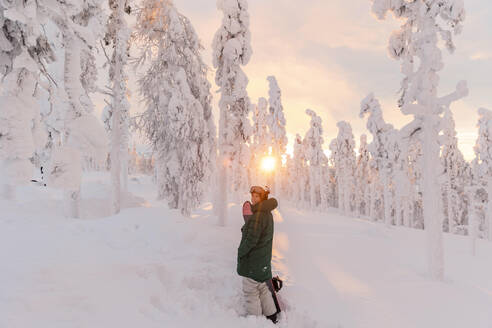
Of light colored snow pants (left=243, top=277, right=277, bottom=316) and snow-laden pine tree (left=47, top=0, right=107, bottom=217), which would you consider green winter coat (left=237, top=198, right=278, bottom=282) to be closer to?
light colored snow pants (left=243, top=277, right=277, bottom=316)

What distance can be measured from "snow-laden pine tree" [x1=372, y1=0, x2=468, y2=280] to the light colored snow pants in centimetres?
708

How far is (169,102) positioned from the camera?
12586mm

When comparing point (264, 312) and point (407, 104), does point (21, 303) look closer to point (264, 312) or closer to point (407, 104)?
point (264, 312)

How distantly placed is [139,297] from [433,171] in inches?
364

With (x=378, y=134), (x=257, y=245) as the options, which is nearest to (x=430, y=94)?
(x=257, y=245)

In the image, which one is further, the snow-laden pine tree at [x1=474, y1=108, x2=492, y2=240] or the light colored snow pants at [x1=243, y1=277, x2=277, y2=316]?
the snow-laden pine tree at [x1=474, y1=108, x2=492, y2=240]

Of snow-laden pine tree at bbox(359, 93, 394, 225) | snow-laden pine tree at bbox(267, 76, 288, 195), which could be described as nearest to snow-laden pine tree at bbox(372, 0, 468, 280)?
snow-laden pine tree at bbox(359, 93, 394, 225)

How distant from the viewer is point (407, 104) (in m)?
9.29

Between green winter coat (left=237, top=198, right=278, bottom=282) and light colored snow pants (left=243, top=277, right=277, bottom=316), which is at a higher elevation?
green winter coat (left=237, top=198, right=278, bottom=282)

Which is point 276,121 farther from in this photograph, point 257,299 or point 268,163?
point 257,299

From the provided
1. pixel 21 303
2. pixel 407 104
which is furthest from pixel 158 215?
pixel 407 104

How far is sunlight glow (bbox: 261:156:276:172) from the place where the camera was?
114 ft

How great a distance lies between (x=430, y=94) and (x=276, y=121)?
2446 centimetres

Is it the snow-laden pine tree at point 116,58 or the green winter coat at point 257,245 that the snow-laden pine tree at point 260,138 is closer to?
the snow-laden pine tree at point 116,58
